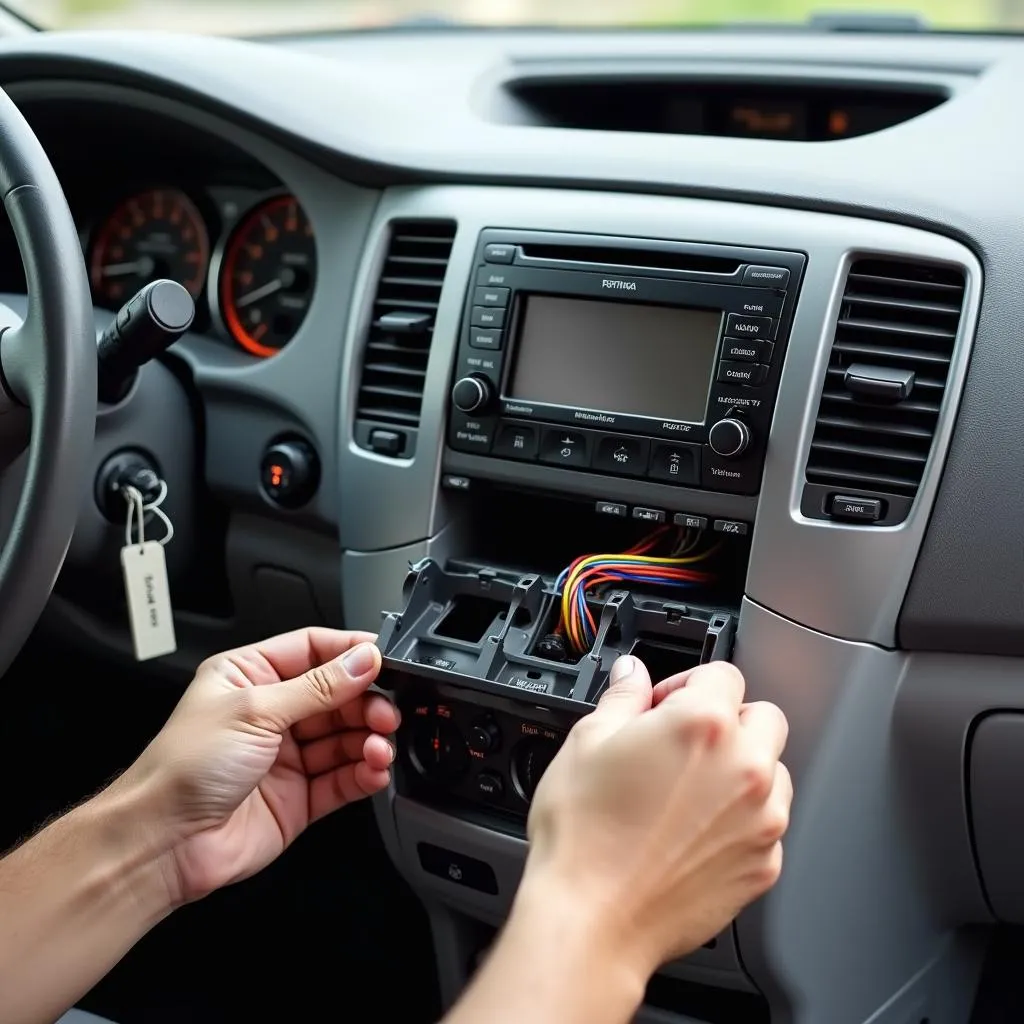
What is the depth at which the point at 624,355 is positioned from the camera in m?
1.29

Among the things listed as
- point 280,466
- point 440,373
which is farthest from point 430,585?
point 280,466

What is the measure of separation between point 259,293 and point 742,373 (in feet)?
2.43

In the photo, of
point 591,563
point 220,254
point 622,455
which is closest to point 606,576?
point 591,563

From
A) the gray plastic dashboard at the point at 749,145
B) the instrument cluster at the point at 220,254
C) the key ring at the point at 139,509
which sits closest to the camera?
the gray plastic dashboard at the point at 749,145

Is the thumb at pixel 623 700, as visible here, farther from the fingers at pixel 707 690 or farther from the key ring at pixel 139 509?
the key ring at pixel 139 509

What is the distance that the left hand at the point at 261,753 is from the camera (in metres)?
1.11

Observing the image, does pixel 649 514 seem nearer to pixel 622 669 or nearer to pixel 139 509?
pixel 622 669

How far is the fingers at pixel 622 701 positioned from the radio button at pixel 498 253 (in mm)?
505

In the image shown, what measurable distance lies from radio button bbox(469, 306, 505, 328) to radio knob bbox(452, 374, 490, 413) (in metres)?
0.06

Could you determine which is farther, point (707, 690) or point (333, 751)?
point (333, 751)

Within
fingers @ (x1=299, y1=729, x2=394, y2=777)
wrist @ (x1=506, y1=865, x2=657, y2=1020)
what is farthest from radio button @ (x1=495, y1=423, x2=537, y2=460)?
wrist @ (x1=506, y1=865, x2=657, y2=1020)

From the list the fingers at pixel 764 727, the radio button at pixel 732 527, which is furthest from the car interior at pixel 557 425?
the fingers at pixel 764 727

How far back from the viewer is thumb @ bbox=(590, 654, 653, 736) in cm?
94

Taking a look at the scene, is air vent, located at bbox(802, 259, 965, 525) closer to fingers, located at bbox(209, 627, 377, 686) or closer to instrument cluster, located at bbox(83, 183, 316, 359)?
fingers, located at bbox(209, 627, 377, 686)
